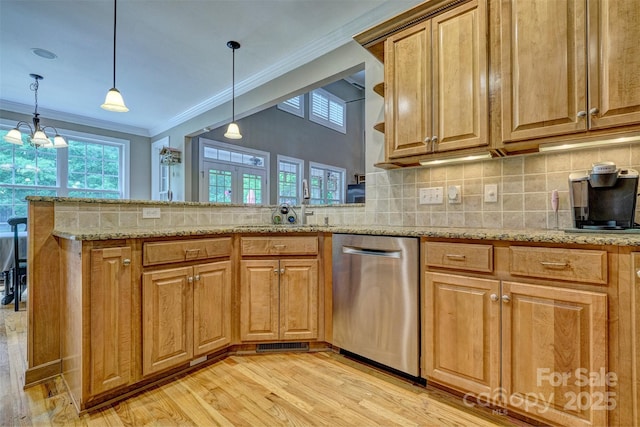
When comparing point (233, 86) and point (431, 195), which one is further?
point (233, 86)

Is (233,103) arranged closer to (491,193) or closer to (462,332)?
(491,193)

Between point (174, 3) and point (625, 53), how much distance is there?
3030 mm

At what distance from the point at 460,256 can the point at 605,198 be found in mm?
711

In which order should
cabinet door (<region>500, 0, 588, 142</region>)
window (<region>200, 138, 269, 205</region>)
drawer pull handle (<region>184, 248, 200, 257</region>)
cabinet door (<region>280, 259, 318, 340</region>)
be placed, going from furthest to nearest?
window (<region>200, 138, 269, 205</region>) < cabinet door (<region>280, 259, 318, 340</region>) < drawer pull handle (<region>184, 248, 200, 257</region>) < cabinet door (<region>500, 0, 588, 142</region>)

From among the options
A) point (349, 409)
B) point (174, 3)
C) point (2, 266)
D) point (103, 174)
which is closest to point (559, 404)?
point (349, 409)

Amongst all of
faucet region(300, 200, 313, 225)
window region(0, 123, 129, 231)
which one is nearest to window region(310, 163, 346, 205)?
window region(0, 123, 129, 231)

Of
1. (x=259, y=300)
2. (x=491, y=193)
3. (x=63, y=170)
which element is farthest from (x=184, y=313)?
(x=63, y=170)

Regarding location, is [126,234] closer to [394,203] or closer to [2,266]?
[394,203]

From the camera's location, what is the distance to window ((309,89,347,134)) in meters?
6.99

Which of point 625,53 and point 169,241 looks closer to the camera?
point 625,53

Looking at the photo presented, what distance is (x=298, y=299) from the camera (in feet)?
6.98

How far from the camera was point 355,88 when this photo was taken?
827 centimetres

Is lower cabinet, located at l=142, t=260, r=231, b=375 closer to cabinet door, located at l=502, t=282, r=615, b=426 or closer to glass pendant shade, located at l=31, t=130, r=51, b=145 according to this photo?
cabinet door, located at l=502, t=282, r=615, b=426

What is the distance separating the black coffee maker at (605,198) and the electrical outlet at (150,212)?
8.37ft
